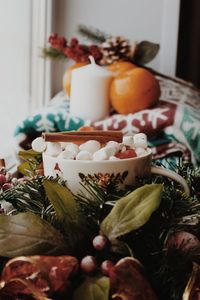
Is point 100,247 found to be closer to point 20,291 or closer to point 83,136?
point 20,291

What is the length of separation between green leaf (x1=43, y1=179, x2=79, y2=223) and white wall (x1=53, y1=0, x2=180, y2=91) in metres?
1.27

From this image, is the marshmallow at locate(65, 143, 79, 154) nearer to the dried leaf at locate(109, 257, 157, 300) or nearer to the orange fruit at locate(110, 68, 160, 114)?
the dried leaf at locate(109, 257, 157, 300)

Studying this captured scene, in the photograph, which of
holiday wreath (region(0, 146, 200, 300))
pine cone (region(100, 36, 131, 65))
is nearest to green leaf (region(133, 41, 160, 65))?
pine cone (region(100, 36, 131, 65))

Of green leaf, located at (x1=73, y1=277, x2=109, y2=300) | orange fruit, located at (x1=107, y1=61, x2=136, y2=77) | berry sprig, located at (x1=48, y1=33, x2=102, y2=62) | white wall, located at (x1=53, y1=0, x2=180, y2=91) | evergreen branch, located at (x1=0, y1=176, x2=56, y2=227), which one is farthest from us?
white wall, located at (x1=53, y1=0, x2=180, y2=91)

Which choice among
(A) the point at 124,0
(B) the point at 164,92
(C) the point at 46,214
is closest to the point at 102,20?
(A) the point at 124,0

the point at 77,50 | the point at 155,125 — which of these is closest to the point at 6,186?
the point at 155,125

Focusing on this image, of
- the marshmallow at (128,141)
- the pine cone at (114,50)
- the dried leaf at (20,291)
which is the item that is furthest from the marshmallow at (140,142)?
the pine cone at (114,50)

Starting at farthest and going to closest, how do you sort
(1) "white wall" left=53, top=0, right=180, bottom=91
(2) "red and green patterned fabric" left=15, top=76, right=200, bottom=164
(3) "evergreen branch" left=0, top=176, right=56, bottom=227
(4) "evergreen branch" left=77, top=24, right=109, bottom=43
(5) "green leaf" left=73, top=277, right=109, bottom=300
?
(1) "white wall" left=53, top=0, right=180, bottom=91
(4) "evergreen branch" left=77, top=24, right=109, bottom=43
(2) "red and green patterned fabric" left=15, top=76, right=200, bottom=164
(3) "evergreen branch" left=0, top=176, right=56, bottom=227
(5) "green leaf" left=73, top=277, right=109, bottom=300

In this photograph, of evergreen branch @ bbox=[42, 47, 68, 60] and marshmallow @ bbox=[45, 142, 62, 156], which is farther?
evergreen branch @ bbox=[42, 47, 68, 60]

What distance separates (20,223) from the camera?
415 mm

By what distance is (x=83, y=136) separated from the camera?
1.82ft

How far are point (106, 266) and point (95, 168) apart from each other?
0.13 metres

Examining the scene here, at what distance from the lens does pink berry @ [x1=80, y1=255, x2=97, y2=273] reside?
1.29 ft

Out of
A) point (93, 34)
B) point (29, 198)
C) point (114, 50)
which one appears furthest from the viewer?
point (93, 34)
